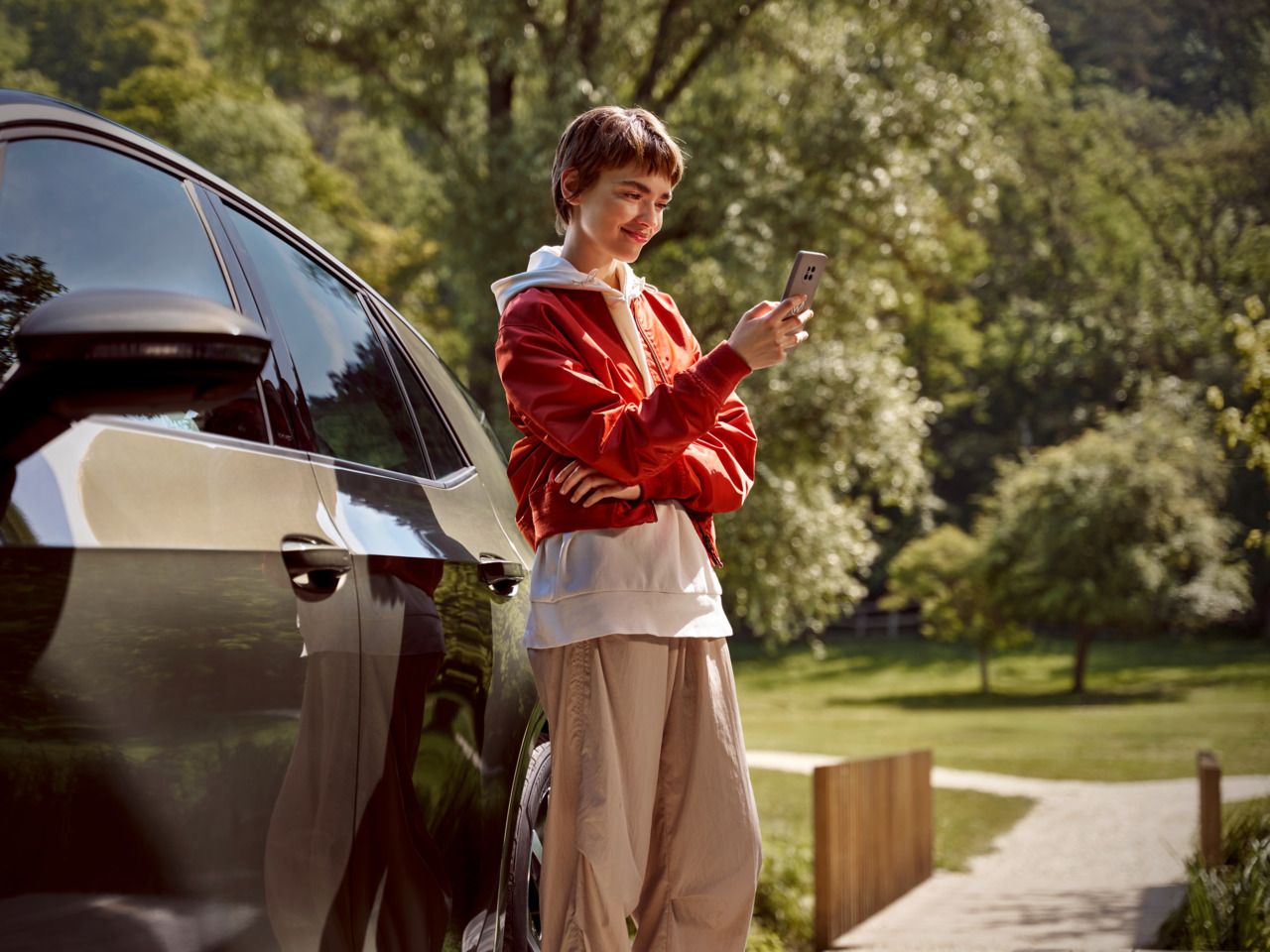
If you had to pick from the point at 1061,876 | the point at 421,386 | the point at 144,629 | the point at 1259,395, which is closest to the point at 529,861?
the point at 421,386

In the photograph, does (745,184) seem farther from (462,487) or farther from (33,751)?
(33,751)

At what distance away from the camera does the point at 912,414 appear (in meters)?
15.2

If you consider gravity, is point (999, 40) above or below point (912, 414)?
above

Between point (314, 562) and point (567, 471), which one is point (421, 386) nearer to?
point (567, 471)

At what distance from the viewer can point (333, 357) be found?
2.36 m

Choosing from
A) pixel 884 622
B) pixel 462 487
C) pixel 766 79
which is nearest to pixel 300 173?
pixel 766 79

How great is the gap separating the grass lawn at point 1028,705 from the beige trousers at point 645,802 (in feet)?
43.7

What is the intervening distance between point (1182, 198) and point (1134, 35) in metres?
3.41

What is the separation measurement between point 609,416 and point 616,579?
0.28m

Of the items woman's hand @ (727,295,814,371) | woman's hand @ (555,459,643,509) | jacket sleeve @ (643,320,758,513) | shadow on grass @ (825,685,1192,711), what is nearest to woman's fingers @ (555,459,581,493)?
woman's hand @ (555,459,643,509)

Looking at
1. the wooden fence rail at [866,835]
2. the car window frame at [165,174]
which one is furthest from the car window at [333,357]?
the wooden fence rail at [866,835]

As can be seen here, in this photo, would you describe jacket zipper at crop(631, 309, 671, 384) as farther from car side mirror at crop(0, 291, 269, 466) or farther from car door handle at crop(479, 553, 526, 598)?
car side mirror at crop(0, 291, 269, 466)

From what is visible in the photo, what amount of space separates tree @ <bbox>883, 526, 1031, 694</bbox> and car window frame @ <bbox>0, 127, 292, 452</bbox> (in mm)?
35154

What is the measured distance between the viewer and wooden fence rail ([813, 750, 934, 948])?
8773 millimetres
